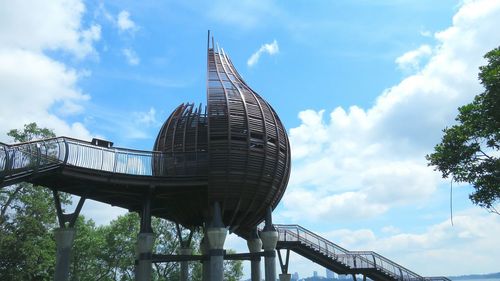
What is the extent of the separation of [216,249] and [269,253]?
4351 millimetres

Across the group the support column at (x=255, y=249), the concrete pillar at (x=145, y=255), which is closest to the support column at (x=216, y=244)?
the concrete pillar at (x=145, y=255)

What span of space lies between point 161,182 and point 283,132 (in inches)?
323

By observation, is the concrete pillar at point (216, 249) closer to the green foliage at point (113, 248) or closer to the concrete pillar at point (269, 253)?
the concrete pillar at point (269, 253)

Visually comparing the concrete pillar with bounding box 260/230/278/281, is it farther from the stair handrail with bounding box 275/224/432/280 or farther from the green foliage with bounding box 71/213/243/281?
the green foliage with bounding box 71/213/243/281

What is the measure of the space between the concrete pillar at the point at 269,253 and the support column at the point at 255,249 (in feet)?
5.01

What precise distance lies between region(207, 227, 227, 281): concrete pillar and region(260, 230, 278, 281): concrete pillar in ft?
11.9

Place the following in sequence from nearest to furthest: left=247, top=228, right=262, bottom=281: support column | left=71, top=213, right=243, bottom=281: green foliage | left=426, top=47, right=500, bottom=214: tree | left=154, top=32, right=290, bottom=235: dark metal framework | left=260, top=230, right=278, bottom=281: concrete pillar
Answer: left=426, top=47, right=500, bottom=214: tree < left=154, top=32, right=290, bottom=235: dark metal framework < left=260, top=230, right=278, bottom=281: concrete pillar < left=247, top=228, right=262, bottom=281: support column < left=71, top=213, right=243, bottom=281: green foliage

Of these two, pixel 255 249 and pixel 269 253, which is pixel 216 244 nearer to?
pixel 269 253

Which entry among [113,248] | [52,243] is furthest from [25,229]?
[113,248]

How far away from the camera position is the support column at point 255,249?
3088 cm

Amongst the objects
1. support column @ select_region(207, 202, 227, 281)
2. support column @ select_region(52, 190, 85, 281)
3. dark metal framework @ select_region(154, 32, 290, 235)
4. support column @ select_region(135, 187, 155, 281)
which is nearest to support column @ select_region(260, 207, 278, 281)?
dark metal framework @ select_region(154, 32, 290, 235)

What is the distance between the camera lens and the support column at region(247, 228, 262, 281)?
3088 cm

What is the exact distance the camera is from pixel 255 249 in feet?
106

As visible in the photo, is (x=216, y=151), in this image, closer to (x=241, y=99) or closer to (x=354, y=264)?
(x=241, y=99)
